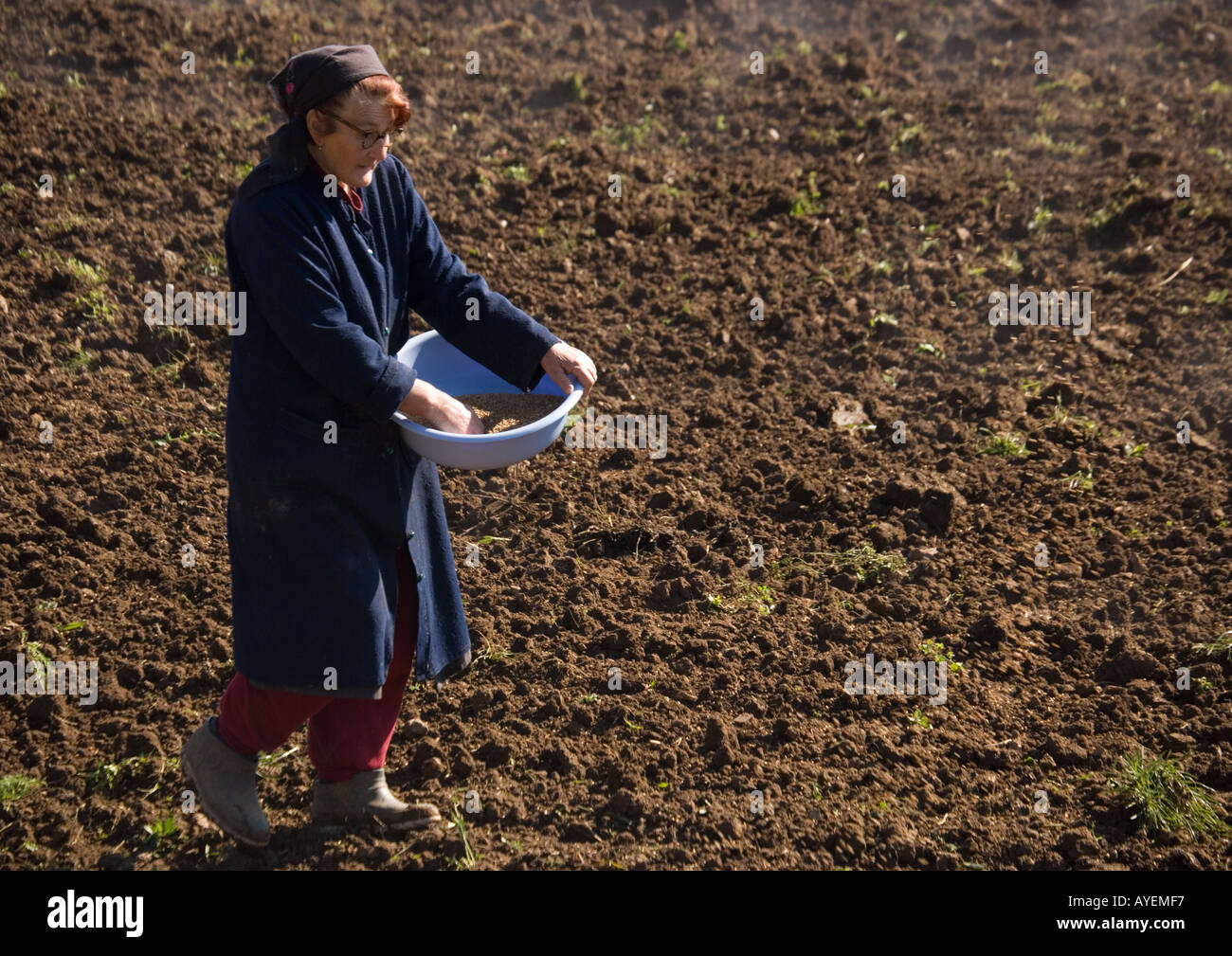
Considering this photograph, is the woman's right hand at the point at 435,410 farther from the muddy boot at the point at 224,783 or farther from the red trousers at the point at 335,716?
the muddy boot at the point at 224,783

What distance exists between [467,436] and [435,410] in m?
0.10

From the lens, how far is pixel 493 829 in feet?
11.7

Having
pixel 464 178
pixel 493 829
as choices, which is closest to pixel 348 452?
pixel 493 829

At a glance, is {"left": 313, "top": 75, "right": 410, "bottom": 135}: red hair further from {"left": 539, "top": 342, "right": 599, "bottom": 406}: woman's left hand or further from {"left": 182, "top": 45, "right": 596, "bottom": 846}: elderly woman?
{"left": 539, "top": 342, "right": 599, "bottom": 406}: woman's left hand

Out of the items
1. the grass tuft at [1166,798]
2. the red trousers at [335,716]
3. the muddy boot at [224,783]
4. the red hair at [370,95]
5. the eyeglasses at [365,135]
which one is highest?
the red hair at [370,95]

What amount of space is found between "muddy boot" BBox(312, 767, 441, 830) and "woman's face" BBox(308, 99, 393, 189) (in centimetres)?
166

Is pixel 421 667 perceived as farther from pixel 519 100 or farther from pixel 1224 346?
pixel 519 100

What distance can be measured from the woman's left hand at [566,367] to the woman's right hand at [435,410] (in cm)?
33

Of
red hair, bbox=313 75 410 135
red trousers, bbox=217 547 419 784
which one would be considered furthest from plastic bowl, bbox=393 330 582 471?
red hair, bbox=313 75 410 135

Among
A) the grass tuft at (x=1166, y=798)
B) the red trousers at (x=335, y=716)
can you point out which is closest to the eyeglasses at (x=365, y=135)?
the red trousers at (x=335, y=716)

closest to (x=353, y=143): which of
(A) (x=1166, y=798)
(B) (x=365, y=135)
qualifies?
(B) (x=365, y=135)

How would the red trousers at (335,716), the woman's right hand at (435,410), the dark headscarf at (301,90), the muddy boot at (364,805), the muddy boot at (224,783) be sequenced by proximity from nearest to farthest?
the dark headscarf at (301,90) → the woman's right hand at (435,410) → the red trousers at (335,716) → the muddy boot at (224,783) → the muddy boot at (364,805)

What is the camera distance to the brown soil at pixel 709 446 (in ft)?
12.2

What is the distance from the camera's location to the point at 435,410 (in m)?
2.96
